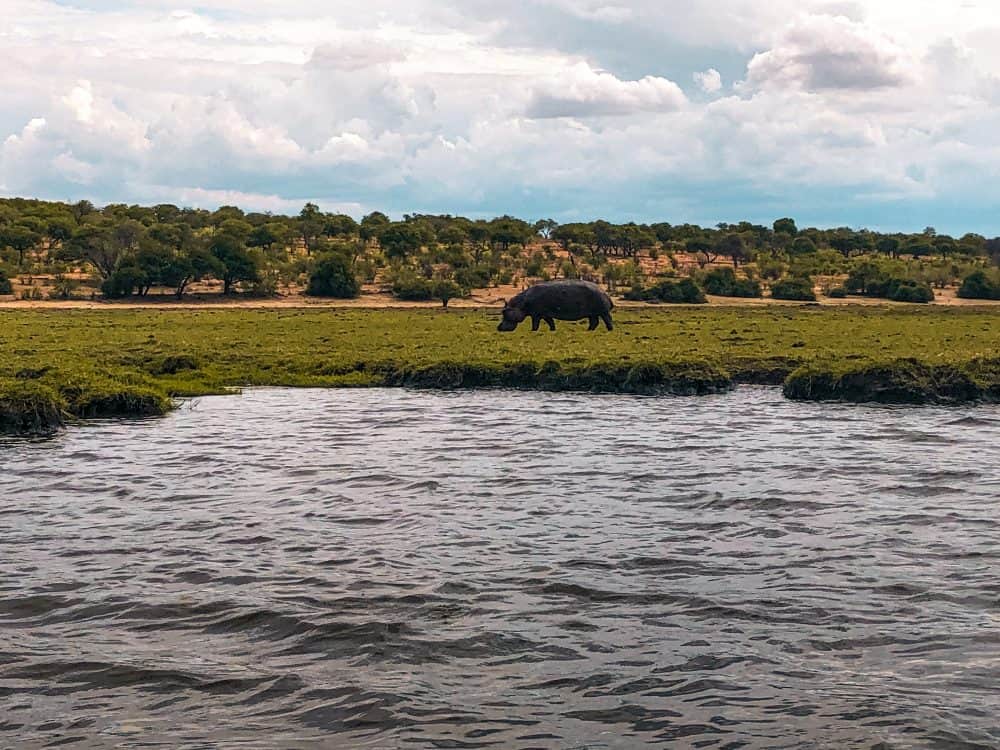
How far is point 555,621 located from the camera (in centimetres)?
846

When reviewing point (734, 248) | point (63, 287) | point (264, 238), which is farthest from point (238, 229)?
point (734, 248)

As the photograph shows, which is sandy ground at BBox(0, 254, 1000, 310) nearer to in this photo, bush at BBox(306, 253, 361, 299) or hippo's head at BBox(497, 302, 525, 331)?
bush at BBox(306, 253, 361, 299)

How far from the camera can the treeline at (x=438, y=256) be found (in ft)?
182

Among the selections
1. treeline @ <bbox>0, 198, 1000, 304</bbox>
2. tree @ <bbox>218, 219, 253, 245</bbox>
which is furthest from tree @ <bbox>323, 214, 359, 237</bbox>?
tree @ <bbox>218, 219, 253, 245</bbox>

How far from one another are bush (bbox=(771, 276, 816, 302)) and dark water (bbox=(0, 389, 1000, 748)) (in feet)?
137

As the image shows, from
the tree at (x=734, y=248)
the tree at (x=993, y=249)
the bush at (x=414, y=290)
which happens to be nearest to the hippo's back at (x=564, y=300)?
the bush at (x=414, y=290)

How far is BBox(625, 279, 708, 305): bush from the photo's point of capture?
54.7 m

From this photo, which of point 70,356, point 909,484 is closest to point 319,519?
point 909,484

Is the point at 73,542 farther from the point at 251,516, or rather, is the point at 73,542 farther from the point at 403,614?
the point at 403,614

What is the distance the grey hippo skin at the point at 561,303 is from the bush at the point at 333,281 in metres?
24.0

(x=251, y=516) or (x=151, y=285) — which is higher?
(x=151, y=285)

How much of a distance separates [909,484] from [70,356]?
61.9ft

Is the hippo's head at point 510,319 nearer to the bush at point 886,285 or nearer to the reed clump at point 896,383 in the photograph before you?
the reed clump at point 896,383

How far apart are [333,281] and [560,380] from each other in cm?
3492
